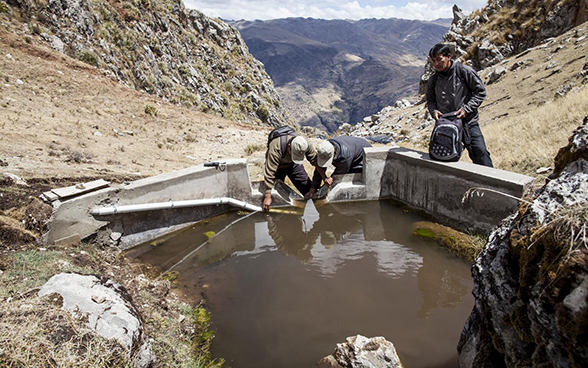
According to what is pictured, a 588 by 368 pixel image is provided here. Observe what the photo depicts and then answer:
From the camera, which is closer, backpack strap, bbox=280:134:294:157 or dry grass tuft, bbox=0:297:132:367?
dry grass tuft, bbox=0:297:132:367

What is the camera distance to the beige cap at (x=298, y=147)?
19.8 ft

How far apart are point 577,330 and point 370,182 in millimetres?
5222

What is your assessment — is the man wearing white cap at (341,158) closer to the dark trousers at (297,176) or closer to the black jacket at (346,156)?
the black jacket at (346,156)

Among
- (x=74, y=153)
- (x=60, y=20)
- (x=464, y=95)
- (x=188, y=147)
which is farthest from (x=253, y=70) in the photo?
(x=464, y=95)

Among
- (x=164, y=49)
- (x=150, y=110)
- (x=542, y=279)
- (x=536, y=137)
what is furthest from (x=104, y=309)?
(x=164, y=49)

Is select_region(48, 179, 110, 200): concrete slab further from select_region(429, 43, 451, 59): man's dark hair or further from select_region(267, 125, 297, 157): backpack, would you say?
Result: select_region(429, 43, 451, 59): man's dark hair

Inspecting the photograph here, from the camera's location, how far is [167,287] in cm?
438

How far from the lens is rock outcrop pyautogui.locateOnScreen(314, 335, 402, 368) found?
9.43ft

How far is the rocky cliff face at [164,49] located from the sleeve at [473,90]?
61.8 ft

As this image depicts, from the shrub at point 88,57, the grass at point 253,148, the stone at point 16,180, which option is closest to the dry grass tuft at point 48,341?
the stone at point 16,180

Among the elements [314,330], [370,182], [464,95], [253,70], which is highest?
[253,70]

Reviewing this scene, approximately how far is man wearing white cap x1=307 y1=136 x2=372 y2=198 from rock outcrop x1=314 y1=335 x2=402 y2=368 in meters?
3.66

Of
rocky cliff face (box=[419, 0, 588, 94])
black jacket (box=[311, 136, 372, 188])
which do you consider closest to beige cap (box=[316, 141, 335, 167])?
black jacket (box=[311, 136, 372, 188])

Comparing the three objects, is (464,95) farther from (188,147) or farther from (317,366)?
(188,147)
